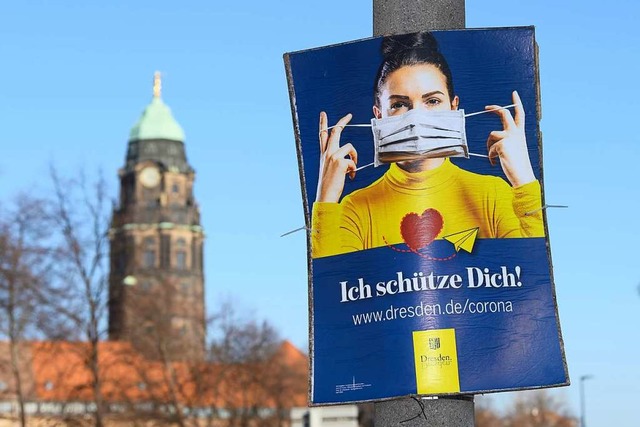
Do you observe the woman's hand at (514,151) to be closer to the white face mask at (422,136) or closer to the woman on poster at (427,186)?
the woman on poster at (427,186)

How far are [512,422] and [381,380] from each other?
12424cm

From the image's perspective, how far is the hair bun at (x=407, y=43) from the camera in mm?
6035

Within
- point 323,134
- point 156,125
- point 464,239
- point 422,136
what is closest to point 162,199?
point 156,125

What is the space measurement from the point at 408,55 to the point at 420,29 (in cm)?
17

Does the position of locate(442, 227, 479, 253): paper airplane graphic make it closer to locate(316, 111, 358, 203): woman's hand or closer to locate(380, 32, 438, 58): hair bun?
locate(316, 111, 358, 203): woman's hand

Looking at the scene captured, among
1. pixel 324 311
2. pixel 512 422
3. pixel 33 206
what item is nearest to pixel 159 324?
pixel 33 206

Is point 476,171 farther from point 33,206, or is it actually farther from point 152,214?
point 152,214

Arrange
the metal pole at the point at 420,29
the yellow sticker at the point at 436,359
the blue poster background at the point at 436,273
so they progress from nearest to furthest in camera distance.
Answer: the metal pole at the point at 420,29 → the yellow sticker at the point at 436,359 → the blue poster background at the point at 436,273

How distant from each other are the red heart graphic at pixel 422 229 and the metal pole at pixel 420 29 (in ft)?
2.34

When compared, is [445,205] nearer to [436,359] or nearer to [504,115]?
[504,115]

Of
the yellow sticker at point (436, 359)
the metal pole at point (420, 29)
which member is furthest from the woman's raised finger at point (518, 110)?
the yellow sticker at point (436, 359)

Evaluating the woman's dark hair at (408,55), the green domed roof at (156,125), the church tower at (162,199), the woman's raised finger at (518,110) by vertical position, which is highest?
the green domed roof at (156,125)

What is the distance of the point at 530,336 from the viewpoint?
6.02 m

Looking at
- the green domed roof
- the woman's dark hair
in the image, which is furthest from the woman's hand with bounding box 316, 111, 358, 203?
the green domed roof
